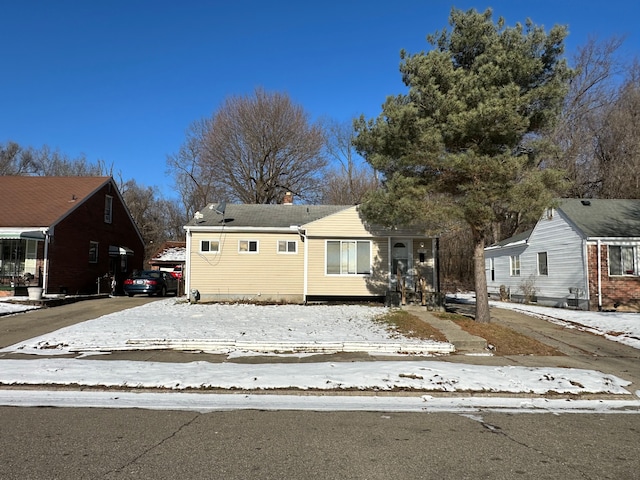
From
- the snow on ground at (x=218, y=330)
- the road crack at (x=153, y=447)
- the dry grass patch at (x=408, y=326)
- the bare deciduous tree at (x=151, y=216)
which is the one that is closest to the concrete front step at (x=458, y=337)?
the dry grass patch at (x=408, y=326)

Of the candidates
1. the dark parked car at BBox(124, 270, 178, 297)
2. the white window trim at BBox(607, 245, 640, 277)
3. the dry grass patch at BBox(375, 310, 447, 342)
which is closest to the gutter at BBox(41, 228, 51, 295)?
the dark parked car at BBox(124, 270, 178, 297)

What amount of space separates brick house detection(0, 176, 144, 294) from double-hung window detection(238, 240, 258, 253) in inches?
346

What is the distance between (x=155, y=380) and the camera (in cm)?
734

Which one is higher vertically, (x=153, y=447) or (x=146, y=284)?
(x=146, y=284)

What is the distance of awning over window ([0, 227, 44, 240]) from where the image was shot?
19.5 meters

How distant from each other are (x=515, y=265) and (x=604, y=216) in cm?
552

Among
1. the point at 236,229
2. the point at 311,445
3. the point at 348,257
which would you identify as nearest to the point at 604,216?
the point at 348,257

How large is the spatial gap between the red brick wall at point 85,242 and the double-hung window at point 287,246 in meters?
10.6

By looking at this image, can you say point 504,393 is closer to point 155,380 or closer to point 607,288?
point 155,380

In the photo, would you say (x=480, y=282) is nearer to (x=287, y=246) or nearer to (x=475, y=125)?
(x=475, y=125)

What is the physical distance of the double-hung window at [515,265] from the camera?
2389cm

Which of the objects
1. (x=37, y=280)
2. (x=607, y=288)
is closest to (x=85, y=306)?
(x=37, y=280)

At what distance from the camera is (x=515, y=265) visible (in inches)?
955

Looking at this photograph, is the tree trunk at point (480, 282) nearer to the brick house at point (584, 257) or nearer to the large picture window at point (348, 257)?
the large picture window at point (348, 257)
